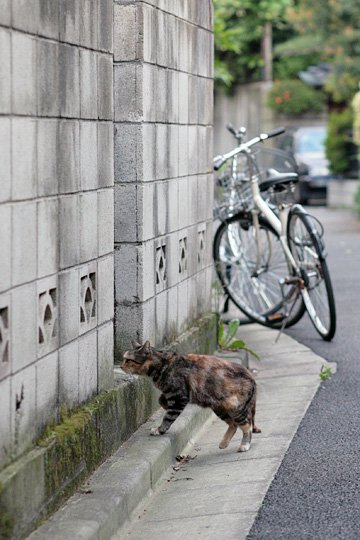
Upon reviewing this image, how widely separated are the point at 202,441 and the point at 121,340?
87 centimetres

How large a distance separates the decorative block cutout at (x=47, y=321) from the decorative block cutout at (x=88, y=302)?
45 centimetres

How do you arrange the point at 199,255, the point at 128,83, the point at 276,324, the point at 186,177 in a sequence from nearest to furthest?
the point at 128,83 → the point at 186,177 → the point at 199,255 → the point at 276,324

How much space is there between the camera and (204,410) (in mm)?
7707

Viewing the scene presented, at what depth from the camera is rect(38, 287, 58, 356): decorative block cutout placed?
5090 mm

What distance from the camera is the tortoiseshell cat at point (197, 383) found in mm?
6586

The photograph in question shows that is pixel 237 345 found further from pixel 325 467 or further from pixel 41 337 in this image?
pixel 41 337

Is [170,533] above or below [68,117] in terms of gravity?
below

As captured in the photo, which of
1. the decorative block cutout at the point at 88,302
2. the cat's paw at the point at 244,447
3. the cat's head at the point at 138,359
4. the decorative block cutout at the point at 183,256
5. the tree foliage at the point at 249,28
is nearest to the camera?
the decorative block cutout at the point at 88,302

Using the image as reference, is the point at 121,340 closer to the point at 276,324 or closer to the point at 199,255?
the point at 199,255

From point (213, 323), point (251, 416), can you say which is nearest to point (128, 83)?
point (251, 416)

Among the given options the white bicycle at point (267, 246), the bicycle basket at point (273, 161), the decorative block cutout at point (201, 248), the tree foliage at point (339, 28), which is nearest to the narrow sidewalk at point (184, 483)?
the decorative block cutout at point (201, 248)

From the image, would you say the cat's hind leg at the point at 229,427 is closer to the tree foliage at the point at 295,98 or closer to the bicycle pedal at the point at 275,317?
the bicycle pedal at the point at 275,317

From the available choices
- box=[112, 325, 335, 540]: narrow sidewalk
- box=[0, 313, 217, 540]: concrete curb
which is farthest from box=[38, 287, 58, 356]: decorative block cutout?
box=[112, 325, 335, 540]: narrow sidewalk

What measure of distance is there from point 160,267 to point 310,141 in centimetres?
2682
